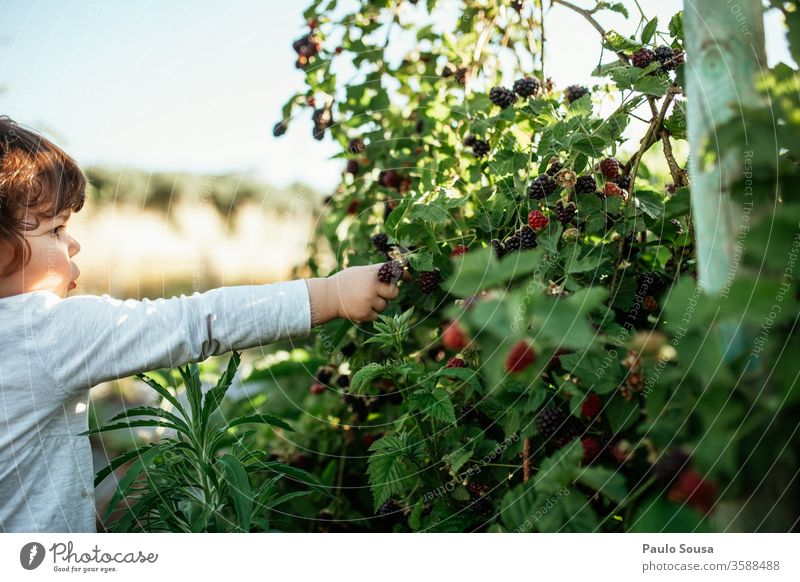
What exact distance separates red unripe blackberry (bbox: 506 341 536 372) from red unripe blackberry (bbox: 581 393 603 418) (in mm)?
166

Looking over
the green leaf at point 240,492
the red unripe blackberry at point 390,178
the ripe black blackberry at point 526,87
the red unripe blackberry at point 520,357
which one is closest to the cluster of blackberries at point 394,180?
the red unripe blackberry at point 390,178

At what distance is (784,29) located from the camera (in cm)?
73

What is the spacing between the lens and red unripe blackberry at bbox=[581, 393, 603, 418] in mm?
802

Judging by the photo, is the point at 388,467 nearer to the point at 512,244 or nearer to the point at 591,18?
the point at 512,244

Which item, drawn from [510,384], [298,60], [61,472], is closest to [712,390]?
[510,384]

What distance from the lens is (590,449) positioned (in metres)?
0.80

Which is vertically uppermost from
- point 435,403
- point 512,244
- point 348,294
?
point 512,244

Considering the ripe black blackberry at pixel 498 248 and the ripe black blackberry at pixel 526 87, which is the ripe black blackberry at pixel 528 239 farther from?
the ripe black blackberry at pixel 526 87

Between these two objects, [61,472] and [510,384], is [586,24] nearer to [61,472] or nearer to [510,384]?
[510,384]

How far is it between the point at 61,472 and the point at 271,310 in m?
0.38

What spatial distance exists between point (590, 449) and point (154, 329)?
56 cm

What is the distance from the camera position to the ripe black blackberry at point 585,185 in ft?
3.06

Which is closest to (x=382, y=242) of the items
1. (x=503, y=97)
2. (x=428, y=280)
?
(x=428, y=280)

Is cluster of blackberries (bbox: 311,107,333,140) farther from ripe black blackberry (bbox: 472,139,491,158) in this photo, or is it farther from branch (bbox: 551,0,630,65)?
branch (bbox: 551,0,630,65)
